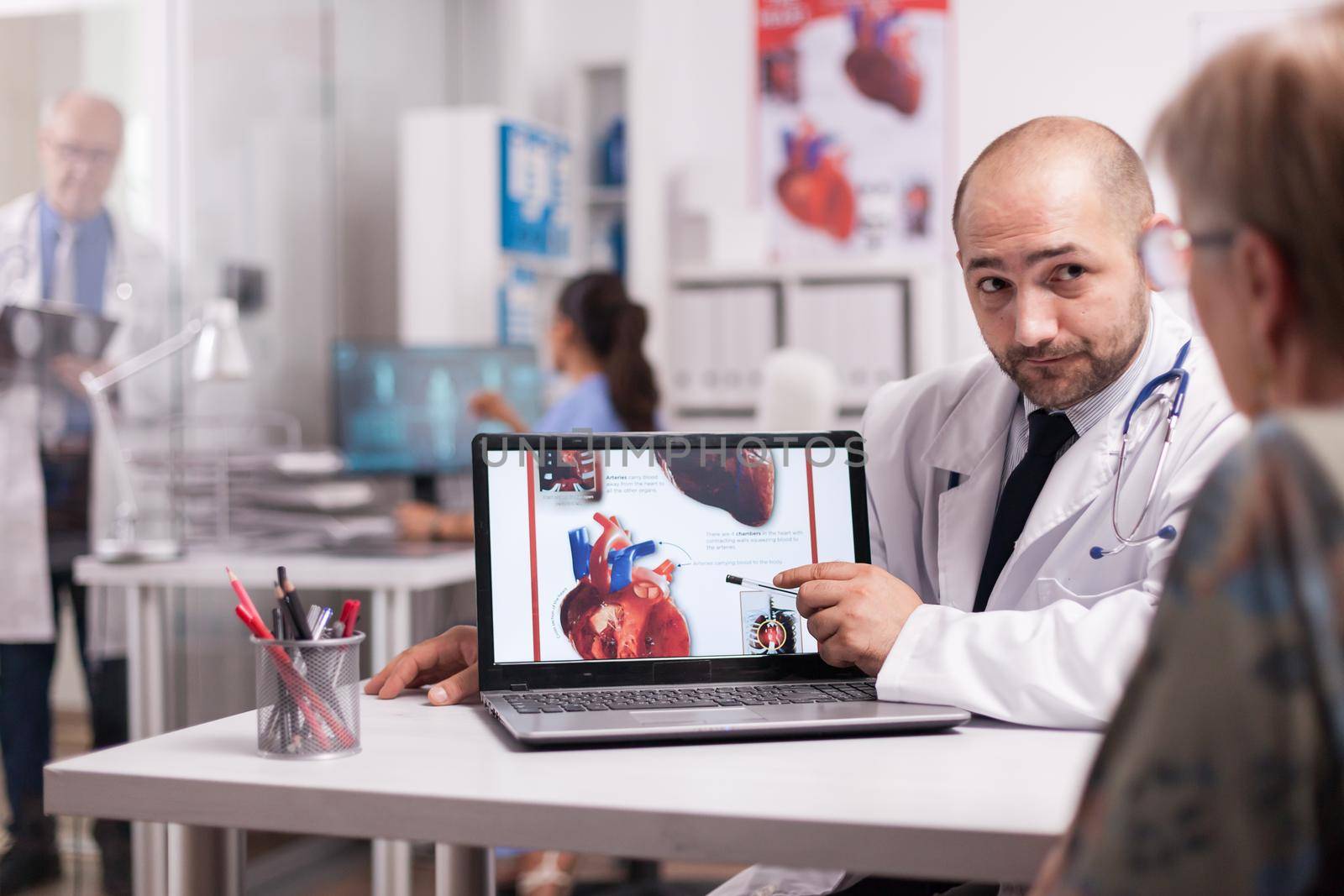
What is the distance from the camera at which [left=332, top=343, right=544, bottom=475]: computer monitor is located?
3473 millimetres

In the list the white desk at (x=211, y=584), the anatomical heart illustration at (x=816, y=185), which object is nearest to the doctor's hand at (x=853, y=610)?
the white desk at (x=211, y=584)

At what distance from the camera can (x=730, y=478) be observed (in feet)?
4.07

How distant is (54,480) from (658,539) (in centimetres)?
200

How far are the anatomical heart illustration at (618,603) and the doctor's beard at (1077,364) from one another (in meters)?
0.46

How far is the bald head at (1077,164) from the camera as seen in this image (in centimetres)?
136

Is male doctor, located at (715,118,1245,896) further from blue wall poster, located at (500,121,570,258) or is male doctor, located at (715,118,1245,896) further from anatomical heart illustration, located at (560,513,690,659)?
blue wall poster, located at (500,121,570,258)

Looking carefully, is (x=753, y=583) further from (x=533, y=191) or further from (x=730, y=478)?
(x=533, y=191)

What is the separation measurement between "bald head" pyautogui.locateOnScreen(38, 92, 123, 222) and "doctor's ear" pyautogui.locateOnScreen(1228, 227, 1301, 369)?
8.81 ft

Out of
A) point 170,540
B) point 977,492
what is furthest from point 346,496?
point 977,492

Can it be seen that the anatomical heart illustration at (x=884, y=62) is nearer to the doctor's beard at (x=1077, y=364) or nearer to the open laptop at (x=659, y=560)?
the doctor's beard at (x=1077, y=364)

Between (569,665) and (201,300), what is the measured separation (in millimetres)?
2519

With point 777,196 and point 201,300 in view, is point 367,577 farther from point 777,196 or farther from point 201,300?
point 777,196

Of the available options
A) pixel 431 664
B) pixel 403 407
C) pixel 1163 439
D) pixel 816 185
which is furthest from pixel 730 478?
pixel 816 185

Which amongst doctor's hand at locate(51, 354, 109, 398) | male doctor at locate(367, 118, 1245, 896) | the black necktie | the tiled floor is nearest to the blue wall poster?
doctor's hand at locate(51, 354, 109, 398)
